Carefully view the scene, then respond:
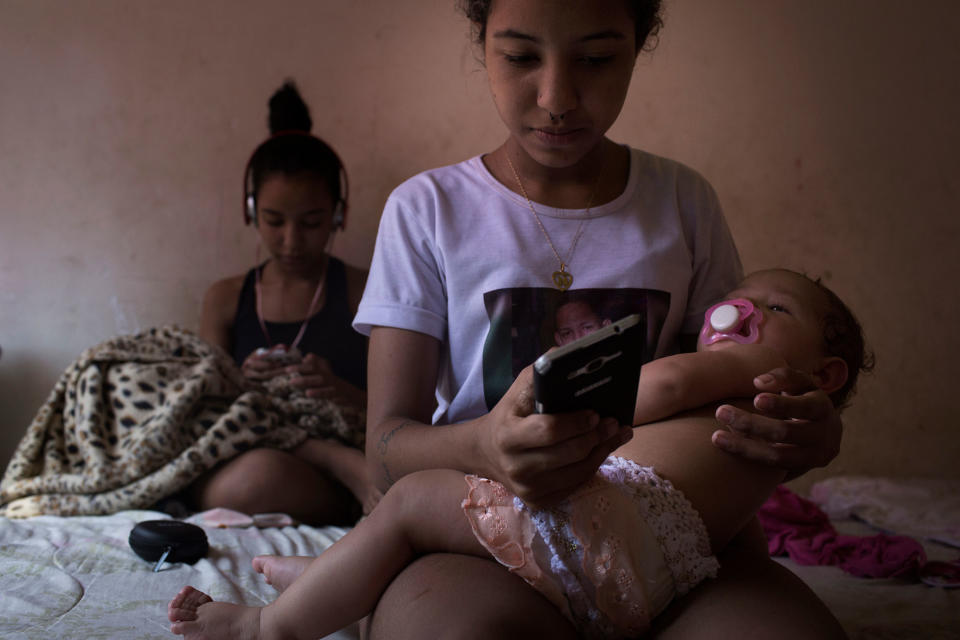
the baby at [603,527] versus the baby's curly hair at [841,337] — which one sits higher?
the baby's curly hair at [841,337]

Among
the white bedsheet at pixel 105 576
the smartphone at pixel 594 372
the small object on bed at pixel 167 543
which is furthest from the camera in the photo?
the small object on bed at pixel 167 543

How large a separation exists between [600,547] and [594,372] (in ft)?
0.68

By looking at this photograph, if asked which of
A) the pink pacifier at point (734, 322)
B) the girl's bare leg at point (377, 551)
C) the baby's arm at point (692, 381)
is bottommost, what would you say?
the girl's bare leg at point (377, 551)

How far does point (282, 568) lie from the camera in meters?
1.22

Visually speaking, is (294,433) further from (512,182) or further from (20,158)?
(20,158)

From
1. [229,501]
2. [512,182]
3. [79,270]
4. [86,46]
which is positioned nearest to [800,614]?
[512,182]

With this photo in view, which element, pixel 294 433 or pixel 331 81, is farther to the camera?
pixel 331 81

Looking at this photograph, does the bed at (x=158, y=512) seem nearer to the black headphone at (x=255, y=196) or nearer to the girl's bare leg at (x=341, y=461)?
the girl's bare leg at (x=341, y=461)

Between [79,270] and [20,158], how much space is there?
36 centimetres

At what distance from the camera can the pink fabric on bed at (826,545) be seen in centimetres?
156

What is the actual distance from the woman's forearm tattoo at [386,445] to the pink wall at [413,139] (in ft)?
4.82

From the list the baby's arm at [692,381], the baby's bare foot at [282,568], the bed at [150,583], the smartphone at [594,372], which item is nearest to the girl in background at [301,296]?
the bed at [150,583]

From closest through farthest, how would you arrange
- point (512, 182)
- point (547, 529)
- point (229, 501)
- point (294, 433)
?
point (547, 529) → point (512, 182) → point (229, 501) → point (294, 433)

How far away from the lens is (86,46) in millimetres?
2369
